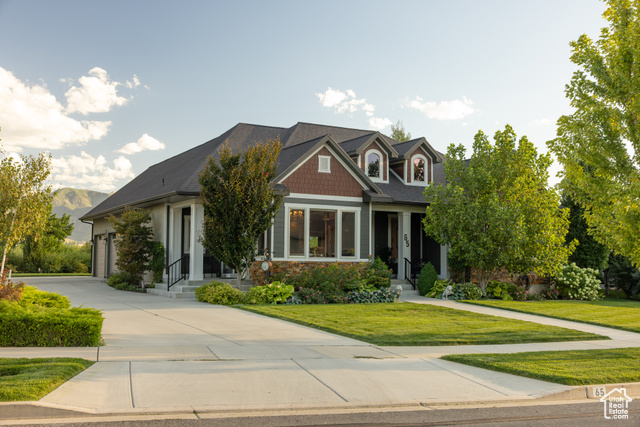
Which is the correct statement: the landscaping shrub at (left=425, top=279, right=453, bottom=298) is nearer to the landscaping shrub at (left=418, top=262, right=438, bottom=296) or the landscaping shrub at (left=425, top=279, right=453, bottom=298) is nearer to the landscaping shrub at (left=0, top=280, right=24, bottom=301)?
the landscaping shrub at (left=418, top=262, right=438, bottom=296)

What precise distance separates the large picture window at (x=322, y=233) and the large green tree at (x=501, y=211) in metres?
2.78

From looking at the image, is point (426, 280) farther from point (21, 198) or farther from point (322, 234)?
point (21, 198)

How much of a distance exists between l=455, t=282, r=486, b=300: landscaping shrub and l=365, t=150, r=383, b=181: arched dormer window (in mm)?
5348

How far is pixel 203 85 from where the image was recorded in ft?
73.4

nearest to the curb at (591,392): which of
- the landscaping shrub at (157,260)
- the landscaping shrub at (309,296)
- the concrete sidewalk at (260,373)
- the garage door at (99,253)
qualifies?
the concrete sidewalk at (260,373)

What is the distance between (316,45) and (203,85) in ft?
21.2

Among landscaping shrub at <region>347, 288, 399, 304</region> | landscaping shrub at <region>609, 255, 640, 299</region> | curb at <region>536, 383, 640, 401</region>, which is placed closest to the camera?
curb at <region>536, 383, 640, 401</region>

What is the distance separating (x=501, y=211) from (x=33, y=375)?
15.0 meters

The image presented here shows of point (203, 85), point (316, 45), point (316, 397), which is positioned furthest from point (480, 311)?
point (203, 85)

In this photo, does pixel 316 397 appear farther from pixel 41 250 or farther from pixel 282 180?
pixel 41 250

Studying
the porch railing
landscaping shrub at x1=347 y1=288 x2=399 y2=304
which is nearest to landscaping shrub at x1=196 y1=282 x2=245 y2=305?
landscaping shrub at x1=347 y1=288 x2=399 y2=304

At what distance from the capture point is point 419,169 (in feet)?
76.4

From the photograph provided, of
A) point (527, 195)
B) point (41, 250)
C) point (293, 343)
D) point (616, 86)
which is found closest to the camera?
point (293, 343)

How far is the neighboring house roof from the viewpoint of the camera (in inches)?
763
